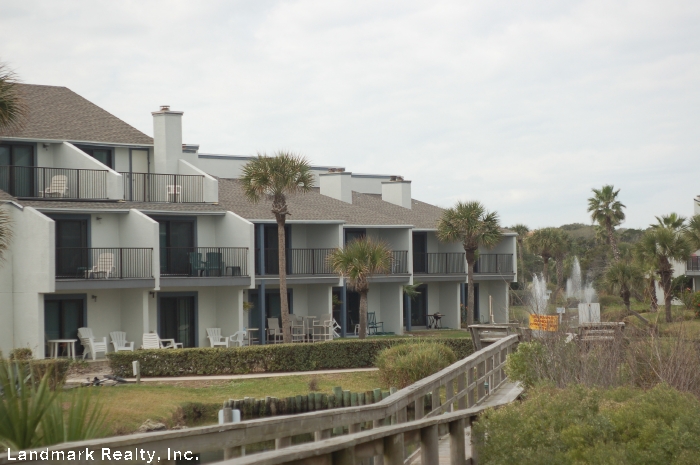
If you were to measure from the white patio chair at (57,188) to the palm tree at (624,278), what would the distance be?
2684 cm

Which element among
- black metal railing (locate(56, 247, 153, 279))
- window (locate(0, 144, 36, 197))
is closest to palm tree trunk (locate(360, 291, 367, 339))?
black metal railing (locate(56, 247, 153, 279))

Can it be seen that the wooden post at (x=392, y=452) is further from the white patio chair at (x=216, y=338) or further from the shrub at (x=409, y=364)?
the white patio chair at (x=216, y=338)

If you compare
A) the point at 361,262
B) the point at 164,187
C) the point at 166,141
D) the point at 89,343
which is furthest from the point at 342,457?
the point at 166,141

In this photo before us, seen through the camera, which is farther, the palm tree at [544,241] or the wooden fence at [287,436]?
the palm tree at [544,241]

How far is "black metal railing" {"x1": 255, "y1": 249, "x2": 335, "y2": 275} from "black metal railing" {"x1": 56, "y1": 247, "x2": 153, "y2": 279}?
23.0ft

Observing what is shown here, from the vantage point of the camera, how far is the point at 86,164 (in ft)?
105

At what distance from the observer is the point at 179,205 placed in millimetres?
33906

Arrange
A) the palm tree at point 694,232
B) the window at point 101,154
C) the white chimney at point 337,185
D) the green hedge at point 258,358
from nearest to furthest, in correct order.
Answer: the green hedge at point 258,358 → the window at point 101,154 → the white chimney at point 337,185 → the palm tree at point 694,232

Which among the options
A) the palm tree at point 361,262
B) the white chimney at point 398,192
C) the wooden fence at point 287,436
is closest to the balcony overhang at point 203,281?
the palm tree at point 361,262

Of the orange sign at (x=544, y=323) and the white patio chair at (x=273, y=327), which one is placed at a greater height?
the orange sign at (x=544, y=323)

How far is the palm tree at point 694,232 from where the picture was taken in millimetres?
49244

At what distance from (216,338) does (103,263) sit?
5308mm

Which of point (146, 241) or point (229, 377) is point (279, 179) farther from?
point (229, 377)

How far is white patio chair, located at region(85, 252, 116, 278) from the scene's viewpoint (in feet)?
98.6
